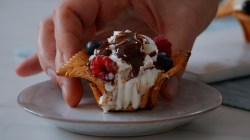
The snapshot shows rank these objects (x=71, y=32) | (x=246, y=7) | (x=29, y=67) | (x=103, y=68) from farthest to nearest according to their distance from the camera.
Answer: (x=246, y=7) < (x=29, y=67) < (x=71, y=32) < (x=103, y=68)

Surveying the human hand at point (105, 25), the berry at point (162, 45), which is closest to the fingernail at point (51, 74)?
the human hand at point (105, 25)

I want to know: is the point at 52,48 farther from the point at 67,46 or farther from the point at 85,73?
the point at 85,73

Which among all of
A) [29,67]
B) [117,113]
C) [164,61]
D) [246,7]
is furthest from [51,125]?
[246,7]

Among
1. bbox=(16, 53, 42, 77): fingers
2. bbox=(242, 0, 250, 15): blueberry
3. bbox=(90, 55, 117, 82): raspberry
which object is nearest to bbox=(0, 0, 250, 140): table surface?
bbox=(16, 53, 42, 77): fingers

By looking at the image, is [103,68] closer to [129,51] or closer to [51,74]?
[129,51]

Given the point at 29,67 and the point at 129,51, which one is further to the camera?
the point at 29,67

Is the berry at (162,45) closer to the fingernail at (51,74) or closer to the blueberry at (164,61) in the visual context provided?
the blueberry at (164,61)

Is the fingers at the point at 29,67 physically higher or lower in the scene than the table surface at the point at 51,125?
lower

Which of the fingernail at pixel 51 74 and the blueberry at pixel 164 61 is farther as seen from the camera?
the fingernail at pixel 51 74
